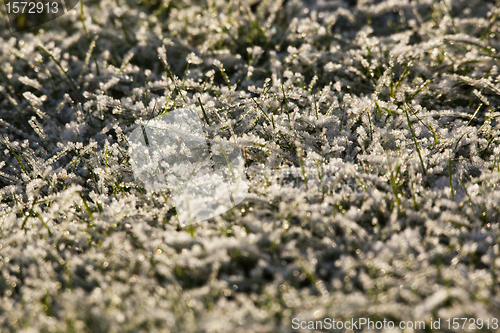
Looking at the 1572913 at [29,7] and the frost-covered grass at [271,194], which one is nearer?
the frost-covered grass at [271,194]

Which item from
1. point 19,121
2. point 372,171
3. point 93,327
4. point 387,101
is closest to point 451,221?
point 372,171

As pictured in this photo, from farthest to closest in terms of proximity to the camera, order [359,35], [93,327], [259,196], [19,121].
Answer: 1. [359,35]
2. [19,121]
3. [259,196]
4. [93,327]

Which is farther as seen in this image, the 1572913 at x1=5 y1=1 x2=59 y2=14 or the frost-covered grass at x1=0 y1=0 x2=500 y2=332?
the 1572913 at x1=5 y1=1 x2=59 y2=14

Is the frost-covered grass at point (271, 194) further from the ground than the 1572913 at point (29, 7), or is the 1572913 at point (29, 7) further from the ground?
the 1572913 at point (29, 7)

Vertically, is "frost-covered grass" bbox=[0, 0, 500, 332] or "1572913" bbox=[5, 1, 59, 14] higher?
"1572913" bbox=[5, 1, 59, 14]

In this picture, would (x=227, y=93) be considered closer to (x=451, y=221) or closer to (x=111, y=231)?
(x=111, y=231)

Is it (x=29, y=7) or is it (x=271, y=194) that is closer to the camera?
(x=271, y=194)

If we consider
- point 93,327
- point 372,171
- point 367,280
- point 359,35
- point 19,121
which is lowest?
point 93,327

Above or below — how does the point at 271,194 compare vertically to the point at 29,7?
below
